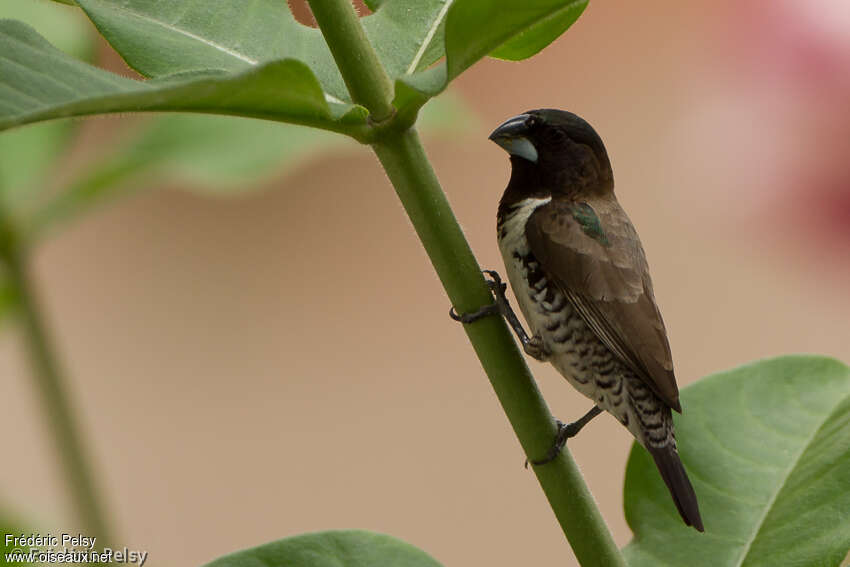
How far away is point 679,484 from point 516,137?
49cm

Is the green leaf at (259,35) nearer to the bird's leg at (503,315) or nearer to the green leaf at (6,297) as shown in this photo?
the bird's leg at (503,315)

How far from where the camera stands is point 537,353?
1.17 metres

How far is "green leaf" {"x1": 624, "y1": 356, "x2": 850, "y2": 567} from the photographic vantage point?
725 mm

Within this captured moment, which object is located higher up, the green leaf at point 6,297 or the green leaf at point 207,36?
the green leaf at point 6,297

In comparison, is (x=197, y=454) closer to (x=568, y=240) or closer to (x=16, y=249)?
(x=16, y=249)

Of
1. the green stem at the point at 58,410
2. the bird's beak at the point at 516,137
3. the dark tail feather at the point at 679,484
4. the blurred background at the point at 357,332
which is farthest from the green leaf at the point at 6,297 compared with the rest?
the blurred background at the point at 357,332

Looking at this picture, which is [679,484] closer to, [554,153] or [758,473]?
[758,473]

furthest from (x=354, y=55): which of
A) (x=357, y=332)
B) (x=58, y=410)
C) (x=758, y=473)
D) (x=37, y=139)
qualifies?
(x=357, y=332)

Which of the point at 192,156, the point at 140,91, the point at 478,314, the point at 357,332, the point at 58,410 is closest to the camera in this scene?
the point at 140,91

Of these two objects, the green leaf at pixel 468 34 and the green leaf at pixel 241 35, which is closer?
the green leaf at pixel 468 34

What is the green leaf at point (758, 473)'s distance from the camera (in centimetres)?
73

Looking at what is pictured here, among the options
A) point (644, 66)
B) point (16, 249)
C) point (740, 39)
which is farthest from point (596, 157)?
point (644, 66)

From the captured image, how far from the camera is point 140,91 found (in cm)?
48

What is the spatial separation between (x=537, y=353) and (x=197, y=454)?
2894mm
